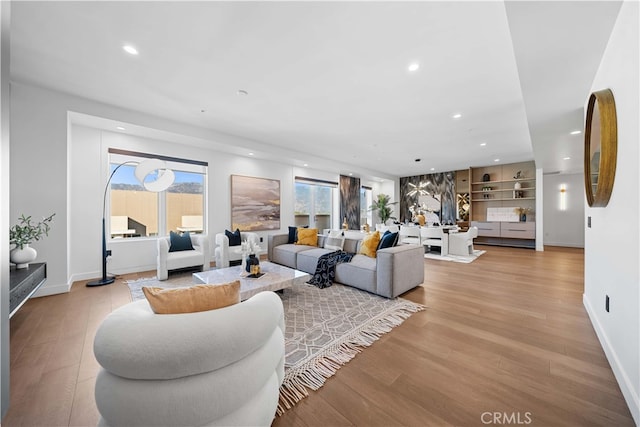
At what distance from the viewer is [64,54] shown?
96.3 inches

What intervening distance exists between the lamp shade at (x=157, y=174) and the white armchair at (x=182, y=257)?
0.87 meters

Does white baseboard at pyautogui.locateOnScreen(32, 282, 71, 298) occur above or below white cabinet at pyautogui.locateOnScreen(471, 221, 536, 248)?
below

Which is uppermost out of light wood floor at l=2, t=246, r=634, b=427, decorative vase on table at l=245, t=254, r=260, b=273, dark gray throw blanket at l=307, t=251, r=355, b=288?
decorative vase on table at l=245, t=254, r=260, b=273

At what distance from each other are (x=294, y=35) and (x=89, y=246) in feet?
15.0

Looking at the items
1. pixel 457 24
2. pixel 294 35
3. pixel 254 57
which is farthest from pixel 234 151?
pixel 457 24

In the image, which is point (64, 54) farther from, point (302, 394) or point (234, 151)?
point (302, 394)

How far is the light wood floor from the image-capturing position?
1384 mm

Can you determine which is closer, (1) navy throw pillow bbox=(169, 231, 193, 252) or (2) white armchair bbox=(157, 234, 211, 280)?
(2) white armchair bbox=(157, 234, 211, 280)

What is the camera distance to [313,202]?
26.0ft

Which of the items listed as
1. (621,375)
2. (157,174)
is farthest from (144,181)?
(621,375)

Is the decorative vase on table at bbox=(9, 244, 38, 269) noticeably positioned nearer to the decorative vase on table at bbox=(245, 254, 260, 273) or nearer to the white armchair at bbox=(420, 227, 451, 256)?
the decorative vase on table at bbox=(245, 254, 260, 273)

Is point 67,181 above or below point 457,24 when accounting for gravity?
below

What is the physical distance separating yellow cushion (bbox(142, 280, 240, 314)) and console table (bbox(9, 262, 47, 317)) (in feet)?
6.80

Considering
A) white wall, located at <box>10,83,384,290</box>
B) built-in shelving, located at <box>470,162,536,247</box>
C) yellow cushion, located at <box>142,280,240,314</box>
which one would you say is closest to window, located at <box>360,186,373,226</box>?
built-in shelving, located at <box>470,162,536,247</box>
